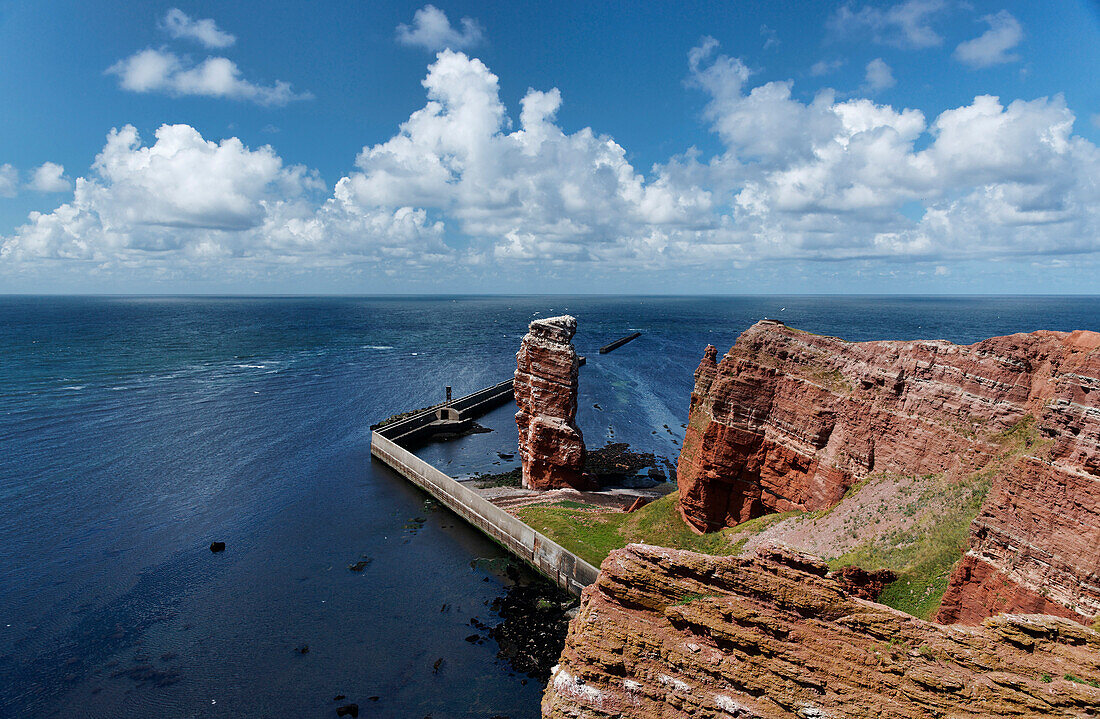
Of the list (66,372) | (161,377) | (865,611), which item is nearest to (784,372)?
(865,611)

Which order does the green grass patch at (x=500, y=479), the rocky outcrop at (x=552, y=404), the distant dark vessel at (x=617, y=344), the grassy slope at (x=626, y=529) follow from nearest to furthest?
the grassy slope at (x=626, y=529)
the rocky outcrop at (x=552, y=404)
the green grass patch at (x=500, y=479)
the distant dark vessel at (x=617, y=344)

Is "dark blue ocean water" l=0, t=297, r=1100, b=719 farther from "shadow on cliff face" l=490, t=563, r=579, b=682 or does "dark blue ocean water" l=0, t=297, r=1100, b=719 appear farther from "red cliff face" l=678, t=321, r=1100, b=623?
"red cliff face" l=678, t=321, r=1100, b=623

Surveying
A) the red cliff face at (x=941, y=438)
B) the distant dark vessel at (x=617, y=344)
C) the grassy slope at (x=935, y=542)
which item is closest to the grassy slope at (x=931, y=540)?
the grassy slope at (x=935, y=542)

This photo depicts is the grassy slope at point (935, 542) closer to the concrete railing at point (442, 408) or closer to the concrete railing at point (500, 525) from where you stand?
the concrete railing at point (500, 525)

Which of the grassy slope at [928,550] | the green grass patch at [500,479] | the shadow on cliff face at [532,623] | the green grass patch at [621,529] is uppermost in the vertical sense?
the grassy slope at [928,550]

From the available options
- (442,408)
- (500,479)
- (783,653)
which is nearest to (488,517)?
(500,479)

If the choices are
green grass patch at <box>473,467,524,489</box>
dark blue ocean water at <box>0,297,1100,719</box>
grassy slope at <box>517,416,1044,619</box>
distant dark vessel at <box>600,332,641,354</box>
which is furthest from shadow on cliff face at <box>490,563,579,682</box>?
distant dark vessel at <box>600,332,641,354</box>
